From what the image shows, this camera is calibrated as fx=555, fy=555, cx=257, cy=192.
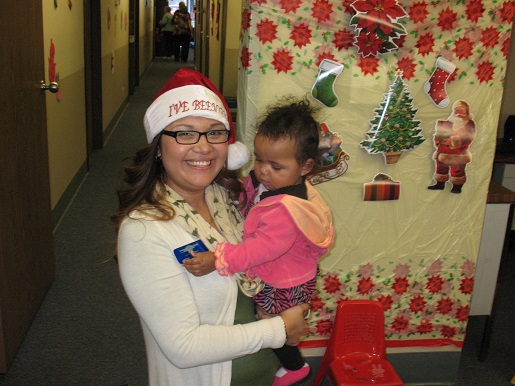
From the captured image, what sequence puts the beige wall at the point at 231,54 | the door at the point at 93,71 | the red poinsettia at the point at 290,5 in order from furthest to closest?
1. the beige wall at the point at 231,54
2. the door at the point at 93,71
3. the red poinsettia at the point at 290,5

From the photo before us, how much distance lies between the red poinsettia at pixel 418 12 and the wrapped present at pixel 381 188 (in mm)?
595

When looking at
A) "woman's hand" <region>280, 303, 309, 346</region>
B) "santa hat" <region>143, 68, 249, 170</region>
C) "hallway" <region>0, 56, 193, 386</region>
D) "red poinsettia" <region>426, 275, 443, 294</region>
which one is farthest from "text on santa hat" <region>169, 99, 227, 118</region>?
"red poinsettia" <region>426, 275, 443, 294</region>

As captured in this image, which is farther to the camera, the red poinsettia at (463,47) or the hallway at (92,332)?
the hallway at (92,332)

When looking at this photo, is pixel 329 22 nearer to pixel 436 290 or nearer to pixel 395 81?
pixel 395 81

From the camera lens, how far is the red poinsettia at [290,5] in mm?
1923

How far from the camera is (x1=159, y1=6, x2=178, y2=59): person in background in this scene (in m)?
13.8

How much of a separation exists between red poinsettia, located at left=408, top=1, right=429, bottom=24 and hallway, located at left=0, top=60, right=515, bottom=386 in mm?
1242

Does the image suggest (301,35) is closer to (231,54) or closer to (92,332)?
(92,332)

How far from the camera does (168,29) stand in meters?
14.0

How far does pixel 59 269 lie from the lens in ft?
10.9

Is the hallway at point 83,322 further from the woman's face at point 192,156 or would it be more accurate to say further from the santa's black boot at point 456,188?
the santa's black boot at point 456,188

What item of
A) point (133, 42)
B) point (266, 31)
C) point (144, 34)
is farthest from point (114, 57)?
point (266, 31)

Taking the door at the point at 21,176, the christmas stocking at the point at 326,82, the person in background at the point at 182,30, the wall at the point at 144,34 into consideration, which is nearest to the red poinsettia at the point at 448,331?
the christmas stocking at the point at 326,82

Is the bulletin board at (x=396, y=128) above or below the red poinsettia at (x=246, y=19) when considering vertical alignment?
below
